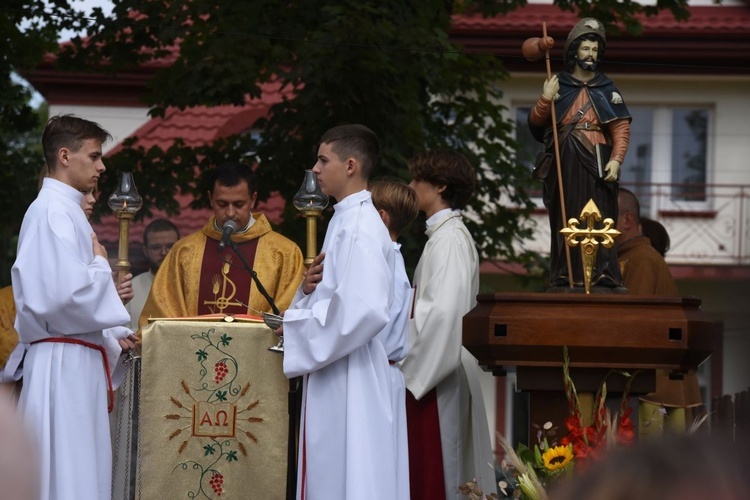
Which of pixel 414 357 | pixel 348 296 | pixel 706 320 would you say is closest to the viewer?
pixel 348 296

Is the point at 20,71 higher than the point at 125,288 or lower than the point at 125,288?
higher

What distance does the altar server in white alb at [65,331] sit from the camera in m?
5.68

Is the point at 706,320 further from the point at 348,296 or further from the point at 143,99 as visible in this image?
the point at 143,99

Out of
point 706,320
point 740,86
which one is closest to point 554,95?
point 706,320

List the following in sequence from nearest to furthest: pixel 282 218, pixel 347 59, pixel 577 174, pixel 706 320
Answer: pixel 706 320
pixel 577 174
pixel 347 59
pixel 282 218

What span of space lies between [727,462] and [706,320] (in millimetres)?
4701

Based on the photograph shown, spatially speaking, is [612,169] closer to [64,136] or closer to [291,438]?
[291,438]

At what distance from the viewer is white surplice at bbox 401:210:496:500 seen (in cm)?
702

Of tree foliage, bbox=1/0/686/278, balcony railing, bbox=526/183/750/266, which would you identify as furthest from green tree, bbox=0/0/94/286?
balcony railing, bbox=526/183/750/266

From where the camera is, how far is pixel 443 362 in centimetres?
702

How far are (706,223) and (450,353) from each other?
14287 millimetres

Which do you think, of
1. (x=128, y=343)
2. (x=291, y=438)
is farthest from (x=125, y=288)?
(x=291, y=438)

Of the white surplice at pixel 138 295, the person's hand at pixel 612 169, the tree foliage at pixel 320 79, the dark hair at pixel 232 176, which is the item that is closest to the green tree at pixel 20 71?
the tree foliage at pixel 320 79

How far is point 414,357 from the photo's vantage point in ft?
23.0
